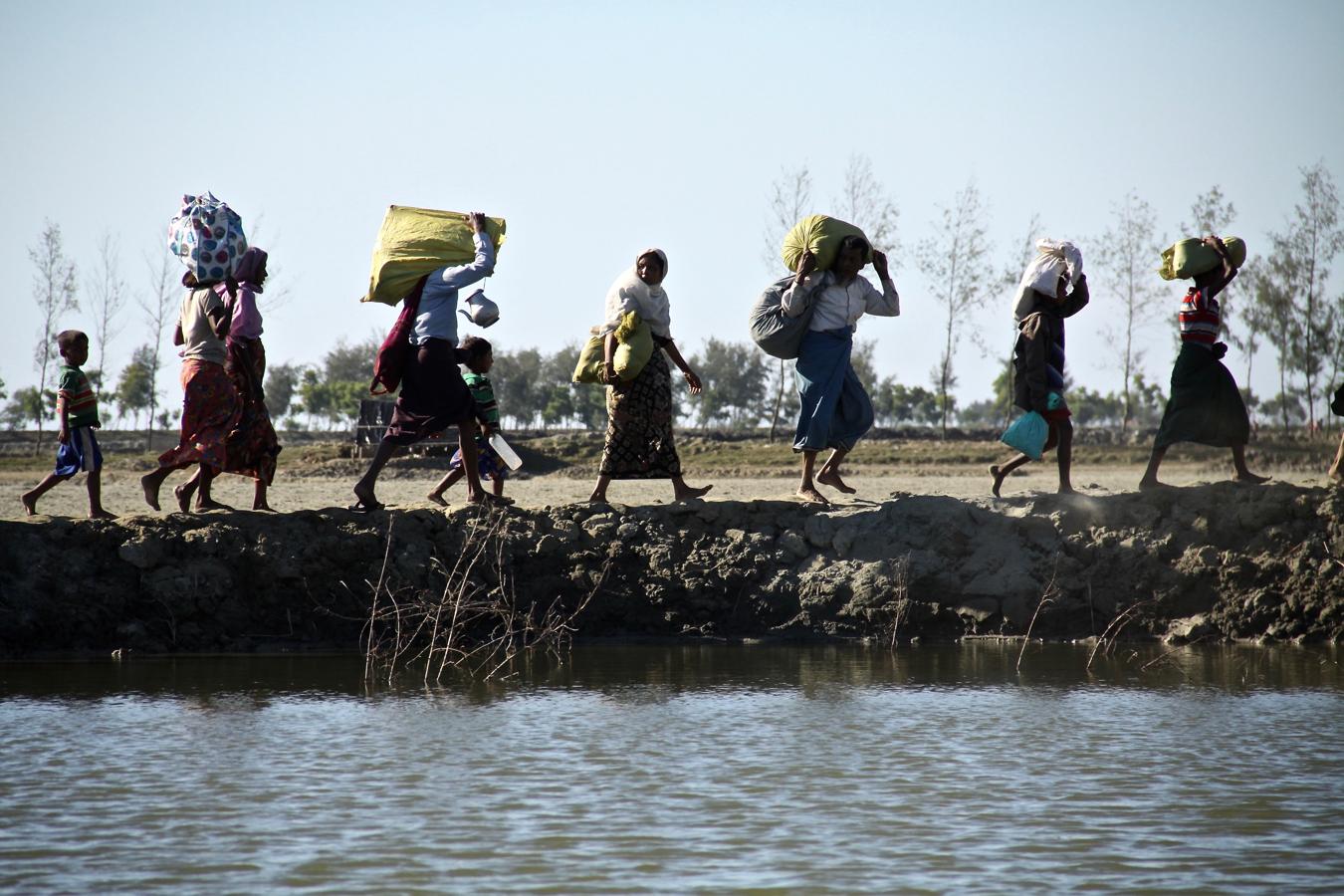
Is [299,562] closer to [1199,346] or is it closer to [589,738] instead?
[589,738]

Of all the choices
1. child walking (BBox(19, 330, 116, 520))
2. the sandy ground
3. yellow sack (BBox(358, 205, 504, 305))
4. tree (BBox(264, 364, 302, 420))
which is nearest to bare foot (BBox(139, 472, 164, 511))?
child walking (BBox(19, 330, 116, 520))

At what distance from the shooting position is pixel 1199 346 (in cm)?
970

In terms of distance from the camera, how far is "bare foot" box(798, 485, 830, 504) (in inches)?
389

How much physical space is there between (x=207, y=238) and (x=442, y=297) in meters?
1.49

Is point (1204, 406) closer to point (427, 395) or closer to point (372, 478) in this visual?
point (427, 395)

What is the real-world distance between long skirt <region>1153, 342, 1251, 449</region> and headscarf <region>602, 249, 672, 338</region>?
3.24 metres

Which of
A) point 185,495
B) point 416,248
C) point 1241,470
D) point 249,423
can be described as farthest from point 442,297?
point 1241,470

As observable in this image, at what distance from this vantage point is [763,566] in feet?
31.4

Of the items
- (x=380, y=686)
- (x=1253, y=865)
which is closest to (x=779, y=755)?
(x=1253, y=865)

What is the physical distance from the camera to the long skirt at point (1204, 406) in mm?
9609

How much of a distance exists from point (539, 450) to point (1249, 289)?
69.6 ft

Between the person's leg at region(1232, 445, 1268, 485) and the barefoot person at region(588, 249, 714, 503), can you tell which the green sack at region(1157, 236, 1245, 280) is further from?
the barefoot person at region(588, 249, 714, 503)

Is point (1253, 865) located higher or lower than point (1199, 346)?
lower

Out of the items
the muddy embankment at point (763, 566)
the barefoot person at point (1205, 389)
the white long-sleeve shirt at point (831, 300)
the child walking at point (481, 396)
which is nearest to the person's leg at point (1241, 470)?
the barefoot person at point (1205, 389)
